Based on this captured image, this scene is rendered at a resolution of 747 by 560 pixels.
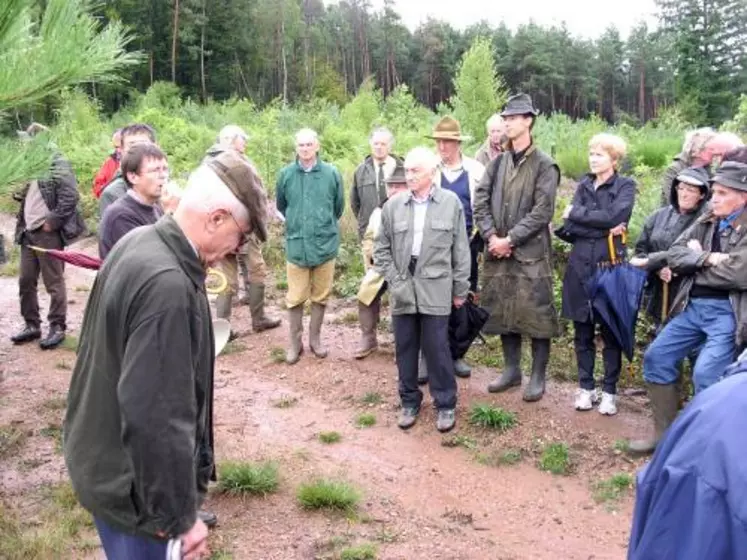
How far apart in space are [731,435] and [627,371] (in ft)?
17.9

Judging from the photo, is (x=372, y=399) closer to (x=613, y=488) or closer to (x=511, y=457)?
(x=511, y=457)

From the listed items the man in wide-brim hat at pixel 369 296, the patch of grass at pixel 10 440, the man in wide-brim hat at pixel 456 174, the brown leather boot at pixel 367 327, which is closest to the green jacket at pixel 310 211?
the man in wide-brim hat at pixel 369 296

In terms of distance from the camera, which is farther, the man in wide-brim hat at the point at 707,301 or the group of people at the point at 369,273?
the man in wide-brim hat at the point at 707,301

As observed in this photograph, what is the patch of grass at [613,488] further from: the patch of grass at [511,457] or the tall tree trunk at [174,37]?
the tall tree trunk at [174,37]

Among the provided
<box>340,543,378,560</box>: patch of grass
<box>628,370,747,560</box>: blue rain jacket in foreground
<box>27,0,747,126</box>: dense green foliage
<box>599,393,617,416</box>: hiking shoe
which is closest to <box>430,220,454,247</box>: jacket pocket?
<box>599,393,617,416</box>: hiking shoe

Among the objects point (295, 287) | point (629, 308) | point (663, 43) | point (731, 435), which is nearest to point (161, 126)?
point (295, 287)

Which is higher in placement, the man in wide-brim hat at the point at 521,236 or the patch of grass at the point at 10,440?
the man in wide-brim hat at the point at 521,236

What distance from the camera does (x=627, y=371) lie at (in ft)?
20.7

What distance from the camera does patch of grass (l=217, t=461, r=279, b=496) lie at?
14.3 ft

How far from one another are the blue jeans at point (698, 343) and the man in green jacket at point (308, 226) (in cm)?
300

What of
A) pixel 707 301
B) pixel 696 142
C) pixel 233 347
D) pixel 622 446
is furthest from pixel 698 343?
pixel 233 347

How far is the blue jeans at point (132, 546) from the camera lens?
2.17m

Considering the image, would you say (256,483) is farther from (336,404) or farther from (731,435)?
(731,435)

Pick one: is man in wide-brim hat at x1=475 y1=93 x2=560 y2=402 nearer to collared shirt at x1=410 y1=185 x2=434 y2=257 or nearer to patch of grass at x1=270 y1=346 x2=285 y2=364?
collared shirt at x1=410 y1=185 x2=434 y2=257
